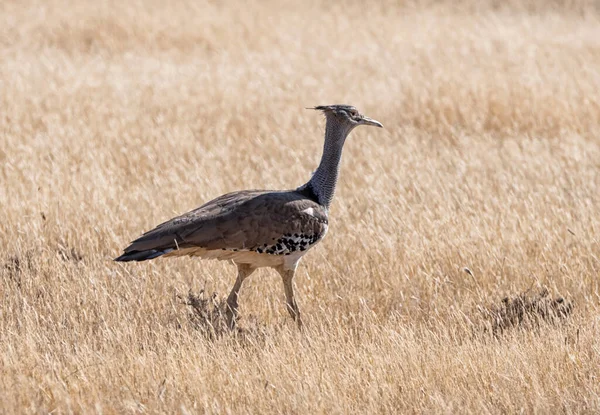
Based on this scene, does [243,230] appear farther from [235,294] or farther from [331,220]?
[331,220]

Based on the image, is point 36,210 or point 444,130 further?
point 444,130

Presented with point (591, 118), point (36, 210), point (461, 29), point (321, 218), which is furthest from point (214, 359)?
point (461, 29)

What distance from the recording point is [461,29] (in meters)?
16.4

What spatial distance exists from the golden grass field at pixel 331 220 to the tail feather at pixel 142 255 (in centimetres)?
43

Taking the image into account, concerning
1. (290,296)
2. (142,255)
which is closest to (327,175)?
(290,296)

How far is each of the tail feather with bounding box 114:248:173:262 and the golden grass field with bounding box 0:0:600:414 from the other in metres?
0.43

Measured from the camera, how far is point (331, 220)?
734 cm

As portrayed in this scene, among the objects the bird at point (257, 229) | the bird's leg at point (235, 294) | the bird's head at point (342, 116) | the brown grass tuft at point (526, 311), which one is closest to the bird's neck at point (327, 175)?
the bird at point (257, 229)

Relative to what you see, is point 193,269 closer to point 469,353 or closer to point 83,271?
point 83,271

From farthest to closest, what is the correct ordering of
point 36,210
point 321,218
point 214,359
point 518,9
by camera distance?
point 518,9
point 36,210
point 321,218
point 214,359

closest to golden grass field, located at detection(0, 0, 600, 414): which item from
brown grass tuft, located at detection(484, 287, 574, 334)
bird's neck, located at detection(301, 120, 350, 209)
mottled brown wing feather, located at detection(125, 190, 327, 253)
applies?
brown grass tuft, located at detection(484, 287, 574, 334)

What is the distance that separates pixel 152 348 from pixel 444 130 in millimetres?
6081

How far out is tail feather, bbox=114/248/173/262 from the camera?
4.92m

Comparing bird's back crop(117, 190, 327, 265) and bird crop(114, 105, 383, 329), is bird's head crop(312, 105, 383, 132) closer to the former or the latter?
bird crop(114, 105, 383, 329)
